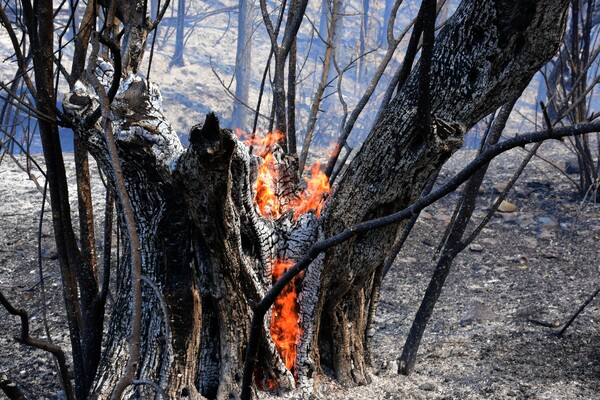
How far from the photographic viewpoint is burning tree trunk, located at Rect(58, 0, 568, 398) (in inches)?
71.6

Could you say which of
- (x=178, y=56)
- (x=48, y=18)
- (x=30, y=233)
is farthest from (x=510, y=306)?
(x=178, y=56)

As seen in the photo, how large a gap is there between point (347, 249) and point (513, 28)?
0.95 meters

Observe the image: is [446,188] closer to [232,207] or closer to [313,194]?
[232,207]

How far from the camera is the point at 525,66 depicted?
1.85m

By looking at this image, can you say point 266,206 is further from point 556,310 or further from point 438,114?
point 556,310

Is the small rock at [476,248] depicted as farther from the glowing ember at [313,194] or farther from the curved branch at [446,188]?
the curved branch at [446,188]

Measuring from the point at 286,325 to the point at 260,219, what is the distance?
0.48 metres

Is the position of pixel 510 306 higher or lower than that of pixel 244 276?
higher

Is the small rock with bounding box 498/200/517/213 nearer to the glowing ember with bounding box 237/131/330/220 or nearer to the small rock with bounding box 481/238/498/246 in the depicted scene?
the small rock with bounding box 481/238/498/246

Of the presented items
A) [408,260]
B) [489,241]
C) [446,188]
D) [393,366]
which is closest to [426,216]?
[489,241]

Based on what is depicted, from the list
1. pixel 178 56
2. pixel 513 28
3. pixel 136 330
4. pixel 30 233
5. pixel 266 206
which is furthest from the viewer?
pixel 178 56

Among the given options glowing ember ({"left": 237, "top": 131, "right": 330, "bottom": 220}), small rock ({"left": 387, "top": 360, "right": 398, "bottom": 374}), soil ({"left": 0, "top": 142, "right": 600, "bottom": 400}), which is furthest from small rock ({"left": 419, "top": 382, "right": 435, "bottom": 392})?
glowing ember ({"left": 237, "top": 131, "right": 330, "bottom": 220})

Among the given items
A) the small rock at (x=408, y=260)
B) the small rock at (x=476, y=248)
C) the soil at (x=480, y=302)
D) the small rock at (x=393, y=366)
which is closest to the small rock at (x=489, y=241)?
the soil at (x=480, y=302)

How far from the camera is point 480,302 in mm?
3941
